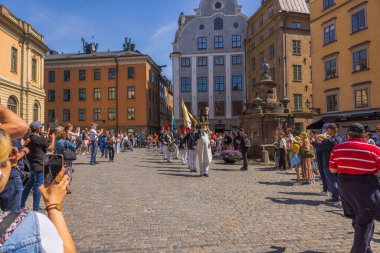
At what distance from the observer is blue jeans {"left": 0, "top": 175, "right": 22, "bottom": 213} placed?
4508mm

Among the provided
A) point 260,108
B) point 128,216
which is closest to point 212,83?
point 260,108

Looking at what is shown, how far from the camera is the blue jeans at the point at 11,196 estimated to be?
14.8ft

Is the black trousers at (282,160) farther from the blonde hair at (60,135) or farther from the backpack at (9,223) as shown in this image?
the backpack at (9,223)

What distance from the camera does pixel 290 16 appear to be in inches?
1623

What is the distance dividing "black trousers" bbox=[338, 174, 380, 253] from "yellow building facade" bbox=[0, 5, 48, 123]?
3086 cm

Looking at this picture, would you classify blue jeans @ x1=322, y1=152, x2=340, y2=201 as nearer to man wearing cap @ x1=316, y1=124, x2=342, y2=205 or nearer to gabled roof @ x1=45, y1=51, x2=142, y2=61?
man wearing cap @ x1=316, y1=124, x2=342, y2=205

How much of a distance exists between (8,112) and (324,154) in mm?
7487

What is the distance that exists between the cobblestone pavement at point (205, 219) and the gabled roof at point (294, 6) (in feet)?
119

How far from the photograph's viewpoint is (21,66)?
33.3 m

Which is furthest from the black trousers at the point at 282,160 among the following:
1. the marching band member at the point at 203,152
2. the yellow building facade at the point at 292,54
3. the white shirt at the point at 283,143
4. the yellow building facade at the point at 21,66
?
the yellow building facade at the point at 21,66

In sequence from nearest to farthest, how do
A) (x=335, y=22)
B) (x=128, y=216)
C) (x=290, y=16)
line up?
1. (x=128, y=216)
2. (x=335, y=22)
3. (x=290, y=16)

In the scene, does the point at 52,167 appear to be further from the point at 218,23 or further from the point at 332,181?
the point at 218,23

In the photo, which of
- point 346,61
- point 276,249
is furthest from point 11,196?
point 346,61

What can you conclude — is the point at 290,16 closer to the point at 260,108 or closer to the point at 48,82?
the point at 260,108
